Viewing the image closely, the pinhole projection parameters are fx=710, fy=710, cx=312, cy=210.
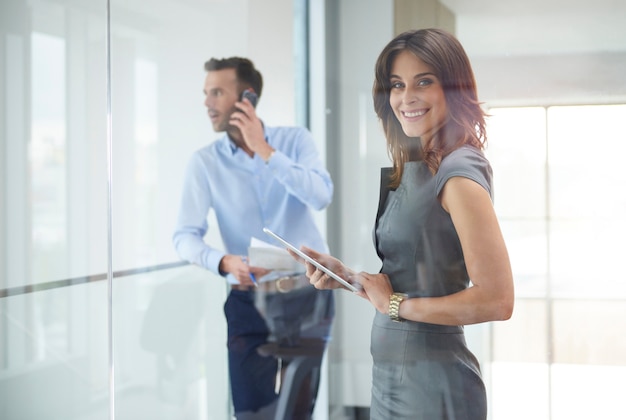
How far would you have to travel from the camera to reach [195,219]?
8.55 feet

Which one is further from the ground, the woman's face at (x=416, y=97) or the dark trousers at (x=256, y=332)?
the woman's face at (x=416, y=97)

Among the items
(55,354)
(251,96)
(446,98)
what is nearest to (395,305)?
(446,98)

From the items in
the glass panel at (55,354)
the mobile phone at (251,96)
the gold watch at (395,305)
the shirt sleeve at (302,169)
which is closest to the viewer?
the gold watch at (395,305)

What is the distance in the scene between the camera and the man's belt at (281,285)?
242 centimetres

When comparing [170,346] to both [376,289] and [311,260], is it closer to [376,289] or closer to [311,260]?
[311,260]

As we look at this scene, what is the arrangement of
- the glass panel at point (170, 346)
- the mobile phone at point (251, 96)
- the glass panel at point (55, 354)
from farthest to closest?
the glass panel at point (55, 354) → the glass panel at point (170, 346) → the mobile phone at point (251, 96)

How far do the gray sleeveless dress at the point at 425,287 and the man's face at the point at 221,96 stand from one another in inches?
25.4

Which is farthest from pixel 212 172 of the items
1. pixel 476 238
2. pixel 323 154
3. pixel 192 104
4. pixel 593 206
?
pixel 593 206

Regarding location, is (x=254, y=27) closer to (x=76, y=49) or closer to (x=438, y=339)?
(x=76, y=49)

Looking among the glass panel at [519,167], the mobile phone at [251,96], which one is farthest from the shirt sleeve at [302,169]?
the glass panel at [519,167]

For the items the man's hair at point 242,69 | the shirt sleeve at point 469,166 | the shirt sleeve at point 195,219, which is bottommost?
the shirt sleeve at point 195,219

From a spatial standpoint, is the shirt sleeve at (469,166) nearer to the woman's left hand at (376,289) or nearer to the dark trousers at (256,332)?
the woman's left hand at (376,289)

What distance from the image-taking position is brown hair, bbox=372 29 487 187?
7.09 feet

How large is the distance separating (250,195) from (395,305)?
65 cm
